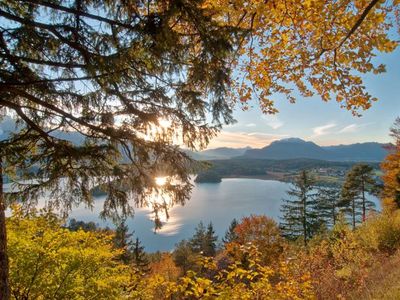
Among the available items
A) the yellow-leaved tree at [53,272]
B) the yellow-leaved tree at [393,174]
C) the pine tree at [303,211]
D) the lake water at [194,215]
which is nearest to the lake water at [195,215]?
the lake water at [194,215]

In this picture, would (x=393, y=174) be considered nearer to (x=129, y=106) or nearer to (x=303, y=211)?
(x=303, y=211)

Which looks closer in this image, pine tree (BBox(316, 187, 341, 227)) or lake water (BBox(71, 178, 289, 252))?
pine tree (BBox(316, 187, 341, 227))

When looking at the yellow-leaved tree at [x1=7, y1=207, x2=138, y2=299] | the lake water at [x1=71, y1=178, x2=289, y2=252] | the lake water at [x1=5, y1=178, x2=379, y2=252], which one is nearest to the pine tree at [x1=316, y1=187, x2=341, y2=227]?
the lake water at [x1=71, y1=178, x2=289, y2=252]

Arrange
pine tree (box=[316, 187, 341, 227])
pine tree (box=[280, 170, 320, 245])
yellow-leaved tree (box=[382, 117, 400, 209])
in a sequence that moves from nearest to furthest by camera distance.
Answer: yellow-leaved tree (box=[382, 117, 400, 209])
pine tree (box=[280, 170, 320, 245])
pine tree (box=[316, 187, 341, 227])

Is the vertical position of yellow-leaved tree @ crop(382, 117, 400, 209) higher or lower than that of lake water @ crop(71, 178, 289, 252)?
higher

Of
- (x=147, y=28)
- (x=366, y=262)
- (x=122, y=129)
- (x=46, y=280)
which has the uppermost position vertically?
(x=147, y=28)

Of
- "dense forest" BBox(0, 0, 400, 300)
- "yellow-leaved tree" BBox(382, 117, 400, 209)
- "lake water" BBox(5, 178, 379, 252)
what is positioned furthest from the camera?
"lake water" BBox(5, 178, 379, 252)

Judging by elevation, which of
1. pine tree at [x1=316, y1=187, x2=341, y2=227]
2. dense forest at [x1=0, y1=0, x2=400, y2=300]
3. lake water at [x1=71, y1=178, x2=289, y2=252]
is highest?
dense forest at [x1=0, y1=0, x2=400, y2=300]

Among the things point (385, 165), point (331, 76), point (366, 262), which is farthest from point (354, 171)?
point (331, 76)

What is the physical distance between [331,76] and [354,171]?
32.8m

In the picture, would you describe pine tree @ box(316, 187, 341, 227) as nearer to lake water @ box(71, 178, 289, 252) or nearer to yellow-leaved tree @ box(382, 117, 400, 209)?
yellow-leaved tree @ box(382, 117, 400, 209)

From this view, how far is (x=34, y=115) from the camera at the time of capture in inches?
201

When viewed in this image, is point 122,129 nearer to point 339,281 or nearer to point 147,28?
point 147,28

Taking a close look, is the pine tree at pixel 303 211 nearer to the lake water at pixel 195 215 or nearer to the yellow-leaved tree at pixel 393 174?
the yellow-leaved tree at pixel 393 174
